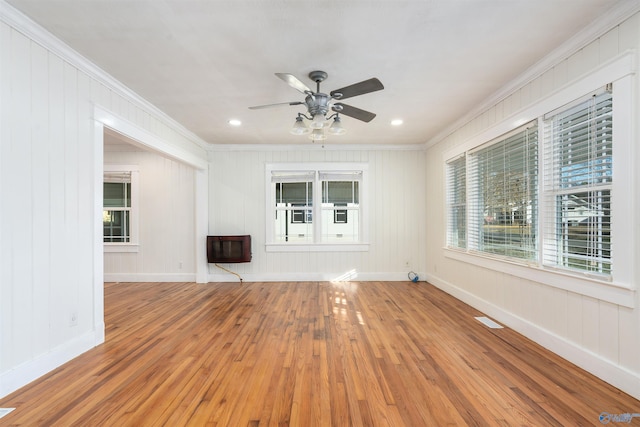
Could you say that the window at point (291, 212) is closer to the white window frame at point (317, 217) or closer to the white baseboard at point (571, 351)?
the white window frame at point (317, 217)

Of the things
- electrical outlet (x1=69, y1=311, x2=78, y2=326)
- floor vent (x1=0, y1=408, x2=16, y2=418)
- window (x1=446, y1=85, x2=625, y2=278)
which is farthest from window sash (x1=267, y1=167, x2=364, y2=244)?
floor vent (x1=0, y1=408, x2=16, y2=418)

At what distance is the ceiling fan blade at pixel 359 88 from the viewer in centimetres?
241

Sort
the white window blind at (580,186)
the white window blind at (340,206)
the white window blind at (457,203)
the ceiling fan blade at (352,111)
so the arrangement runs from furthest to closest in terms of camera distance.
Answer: the white window blind at (340,206)
the white window blind at (457,203)
the ceiling fan blade at (352,111)
the white window blind at (580,186)

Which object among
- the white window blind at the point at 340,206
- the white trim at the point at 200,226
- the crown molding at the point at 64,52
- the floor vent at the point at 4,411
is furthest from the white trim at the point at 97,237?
the white window blind at the point at 340,206

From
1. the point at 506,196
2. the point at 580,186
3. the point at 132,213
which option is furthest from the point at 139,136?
the point at 580,186

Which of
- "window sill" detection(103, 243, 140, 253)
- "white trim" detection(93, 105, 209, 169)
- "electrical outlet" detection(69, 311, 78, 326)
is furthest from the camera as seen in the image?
"window sill" detection(103, 243, 140, 253)

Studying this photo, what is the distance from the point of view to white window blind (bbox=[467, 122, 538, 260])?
3082 mm

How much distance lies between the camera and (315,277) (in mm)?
5891

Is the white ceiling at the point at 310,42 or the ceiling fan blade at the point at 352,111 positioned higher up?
the white ceiling at the point at 310,42

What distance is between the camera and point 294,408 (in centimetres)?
192

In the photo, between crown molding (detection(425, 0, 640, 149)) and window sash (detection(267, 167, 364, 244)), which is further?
window sash (detection(267, 167, 364, 244))

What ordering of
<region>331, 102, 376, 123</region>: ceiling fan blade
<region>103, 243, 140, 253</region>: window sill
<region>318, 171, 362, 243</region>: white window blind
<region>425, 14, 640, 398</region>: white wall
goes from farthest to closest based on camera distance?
<region>318, 171, 362, 243</region>: white window blind
<region>103, 243, 140, 253</region>: window sill
<region>331, 102, 376, 123</region>: ceiling fan blade
<region>425, 14, 640, 398</region>: white wall

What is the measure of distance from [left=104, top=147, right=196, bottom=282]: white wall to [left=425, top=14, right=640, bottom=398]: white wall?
5.06 metres

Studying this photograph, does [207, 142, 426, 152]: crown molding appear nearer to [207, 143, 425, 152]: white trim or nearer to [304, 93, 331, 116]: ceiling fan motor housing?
[207, 143, 425, 152]: white trim
